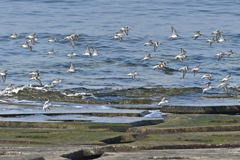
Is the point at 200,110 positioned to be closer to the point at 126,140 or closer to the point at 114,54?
the point at 126,140

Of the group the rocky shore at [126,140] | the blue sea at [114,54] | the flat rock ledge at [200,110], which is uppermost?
the rocky shore at [126,140]

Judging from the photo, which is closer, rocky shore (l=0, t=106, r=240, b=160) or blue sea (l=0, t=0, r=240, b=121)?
rocky shore (l=0, t=106, r=240, b=160)

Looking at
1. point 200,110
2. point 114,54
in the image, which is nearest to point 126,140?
point 200,110

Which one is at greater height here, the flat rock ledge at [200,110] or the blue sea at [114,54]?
the flat rock ledge at [200,110]

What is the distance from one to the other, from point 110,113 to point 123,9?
42880mm

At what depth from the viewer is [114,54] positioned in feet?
116

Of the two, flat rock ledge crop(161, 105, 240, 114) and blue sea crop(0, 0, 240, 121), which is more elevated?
flat rock ledge crop(161, 105, 240, 114)

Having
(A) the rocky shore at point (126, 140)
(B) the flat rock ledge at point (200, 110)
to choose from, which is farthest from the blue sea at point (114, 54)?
(A) the rocky shore at point (126, 140)

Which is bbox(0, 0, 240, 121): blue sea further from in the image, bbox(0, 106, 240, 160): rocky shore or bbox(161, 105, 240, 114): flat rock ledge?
bbox(0, 106, 240, 160): rocky shore

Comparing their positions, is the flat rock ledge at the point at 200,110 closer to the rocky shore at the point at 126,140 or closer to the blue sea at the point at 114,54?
the blue sea at the point at 114,54

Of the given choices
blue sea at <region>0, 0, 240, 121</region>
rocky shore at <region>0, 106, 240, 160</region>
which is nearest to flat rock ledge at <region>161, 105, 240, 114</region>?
blue sea at <region>0, 0, 240, 121</region>

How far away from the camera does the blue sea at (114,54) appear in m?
21.2

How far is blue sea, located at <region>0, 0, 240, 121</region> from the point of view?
2116 cm

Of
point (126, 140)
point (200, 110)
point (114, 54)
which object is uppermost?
point (126, 140)
